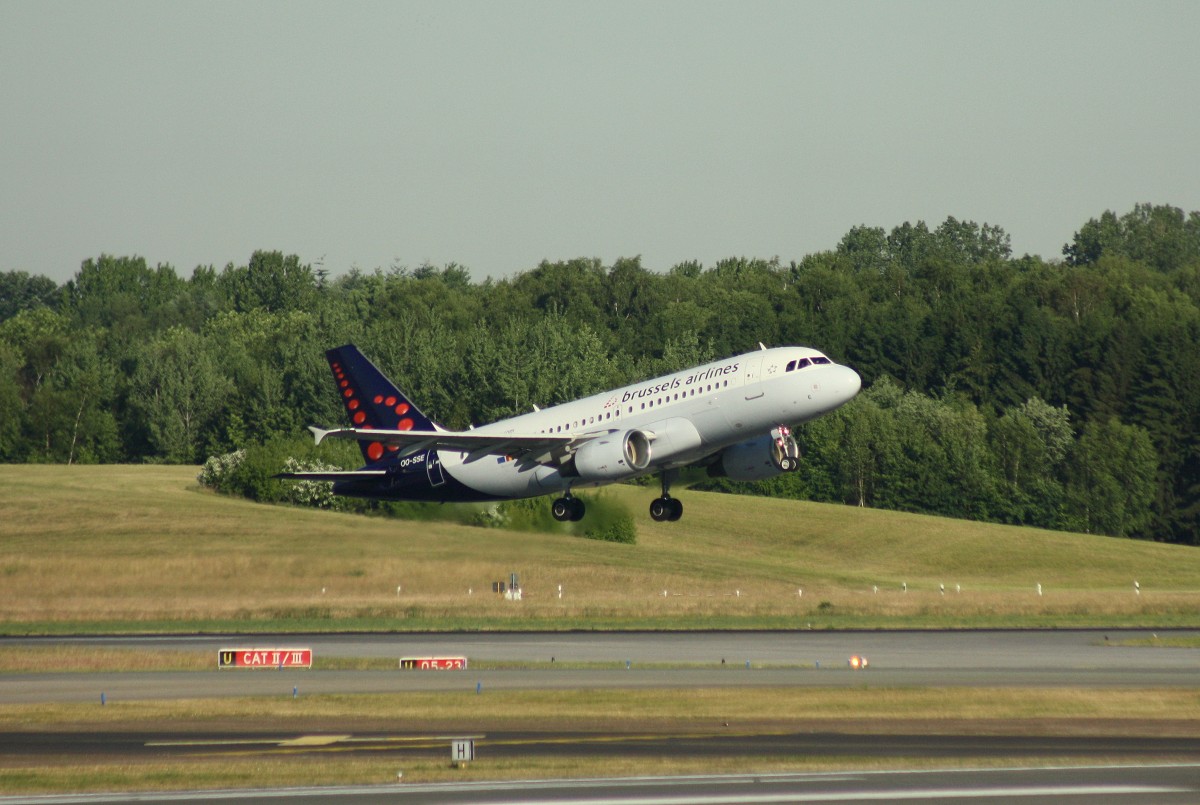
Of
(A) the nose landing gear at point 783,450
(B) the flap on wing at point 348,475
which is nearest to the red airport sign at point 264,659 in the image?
(B) the flap on wing at point 348,475

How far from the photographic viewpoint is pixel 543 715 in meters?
39.5

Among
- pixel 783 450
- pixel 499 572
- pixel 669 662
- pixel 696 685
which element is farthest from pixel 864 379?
pixel 696 685

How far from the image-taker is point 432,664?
50062 millimetres

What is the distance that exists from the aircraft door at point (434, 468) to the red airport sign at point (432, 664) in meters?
11.8

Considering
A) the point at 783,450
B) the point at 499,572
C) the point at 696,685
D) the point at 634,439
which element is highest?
the point at 634,439

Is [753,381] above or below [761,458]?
above

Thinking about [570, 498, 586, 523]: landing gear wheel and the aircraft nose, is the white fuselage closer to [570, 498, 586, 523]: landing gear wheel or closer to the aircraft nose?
the aircraft nose

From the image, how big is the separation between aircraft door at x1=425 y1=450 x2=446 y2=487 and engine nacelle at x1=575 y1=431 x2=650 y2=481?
332 inches

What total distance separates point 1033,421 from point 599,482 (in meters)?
102

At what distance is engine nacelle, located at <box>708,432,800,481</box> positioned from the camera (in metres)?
55.2

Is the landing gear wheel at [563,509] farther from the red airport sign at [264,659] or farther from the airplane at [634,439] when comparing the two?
the red airport sign at [264,659]

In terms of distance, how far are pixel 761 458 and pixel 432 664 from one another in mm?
14508

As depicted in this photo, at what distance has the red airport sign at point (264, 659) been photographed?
5050cm

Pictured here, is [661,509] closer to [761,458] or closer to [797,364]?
[761,458]
